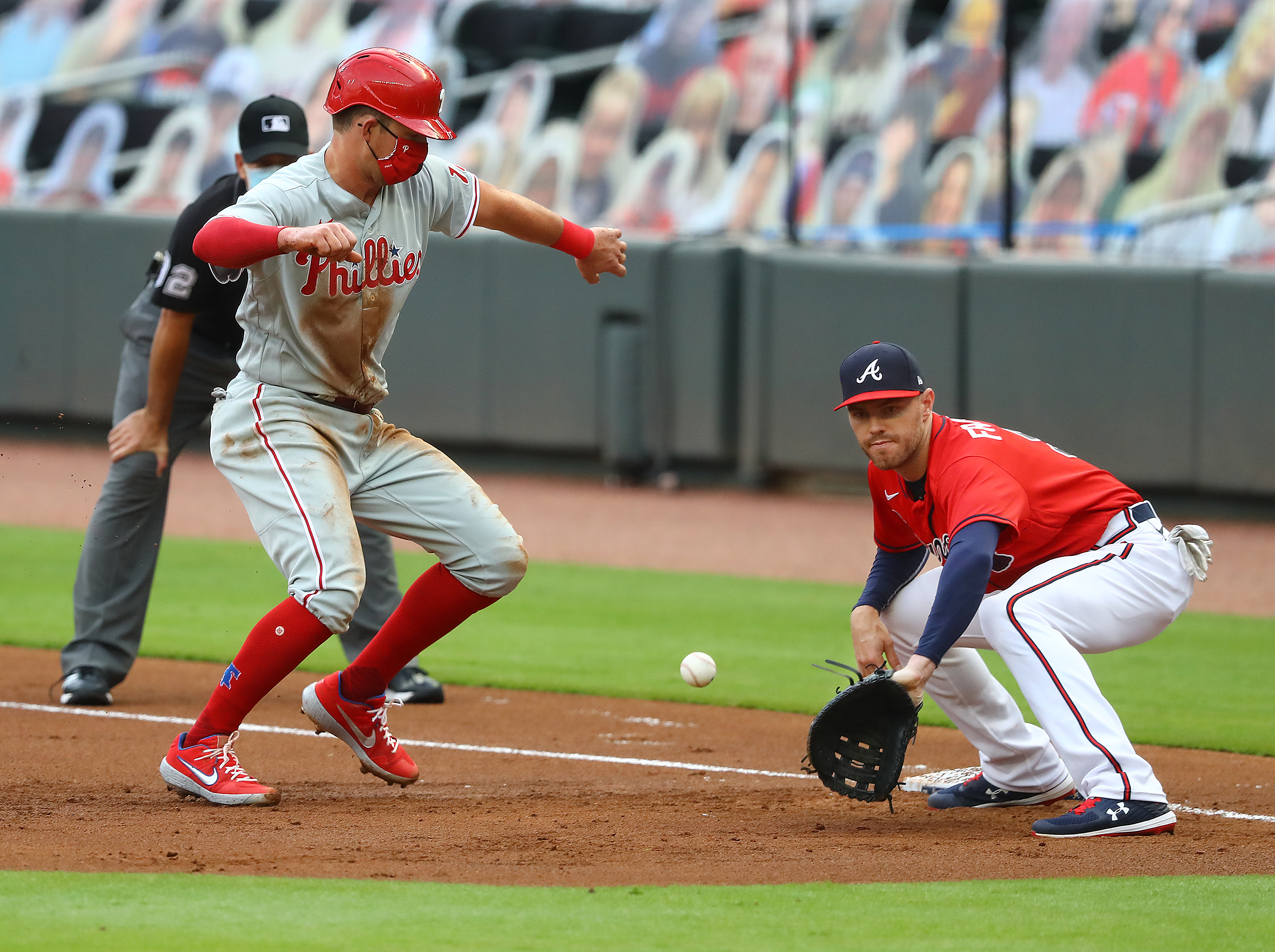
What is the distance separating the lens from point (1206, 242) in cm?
1255

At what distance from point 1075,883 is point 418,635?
1834 millimetres

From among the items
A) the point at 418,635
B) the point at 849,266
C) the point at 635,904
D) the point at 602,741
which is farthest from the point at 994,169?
the point at 635,904

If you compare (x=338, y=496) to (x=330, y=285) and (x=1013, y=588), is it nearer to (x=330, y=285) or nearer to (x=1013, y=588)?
(x=330, y=285)

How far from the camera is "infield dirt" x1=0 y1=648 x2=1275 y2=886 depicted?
382 centimetres

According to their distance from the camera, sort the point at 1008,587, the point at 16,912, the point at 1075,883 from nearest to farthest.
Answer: the point at 16,912 → the point at 1075,883 → the point at 1008,587

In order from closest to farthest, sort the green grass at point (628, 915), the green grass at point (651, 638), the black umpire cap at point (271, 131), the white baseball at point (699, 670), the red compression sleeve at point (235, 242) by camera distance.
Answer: the green grass at point (628, 915), the red compression sleeve at point (235, 242), the white baseball at point (699, 670), the black umpire cap at point (271, 131), the green grass at point (651, 638)

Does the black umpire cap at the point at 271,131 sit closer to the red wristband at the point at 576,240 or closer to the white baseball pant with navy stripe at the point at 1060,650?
the red wristband at the point at 576,240

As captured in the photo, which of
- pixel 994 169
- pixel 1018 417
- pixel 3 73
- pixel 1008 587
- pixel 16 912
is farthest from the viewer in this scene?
pixel 3 73

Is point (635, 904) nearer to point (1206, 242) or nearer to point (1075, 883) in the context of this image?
point (1075, 883)

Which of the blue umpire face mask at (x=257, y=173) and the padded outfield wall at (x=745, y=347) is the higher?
the blue umpire face mask at (x=257, y=173)

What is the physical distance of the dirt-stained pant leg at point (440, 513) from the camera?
14.8 ft

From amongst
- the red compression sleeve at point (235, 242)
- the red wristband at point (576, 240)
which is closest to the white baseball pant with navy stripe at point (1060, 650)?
the red wristband at point (576, 240)

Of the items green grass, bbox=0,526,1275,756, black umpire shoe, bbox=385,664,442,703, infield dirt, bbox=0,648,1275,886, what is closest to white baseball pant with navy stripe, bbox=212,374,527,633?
infield dirt, bbox=0,648,1275,886

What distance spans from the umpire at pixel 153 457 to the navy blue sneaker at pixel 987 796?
196 cm
